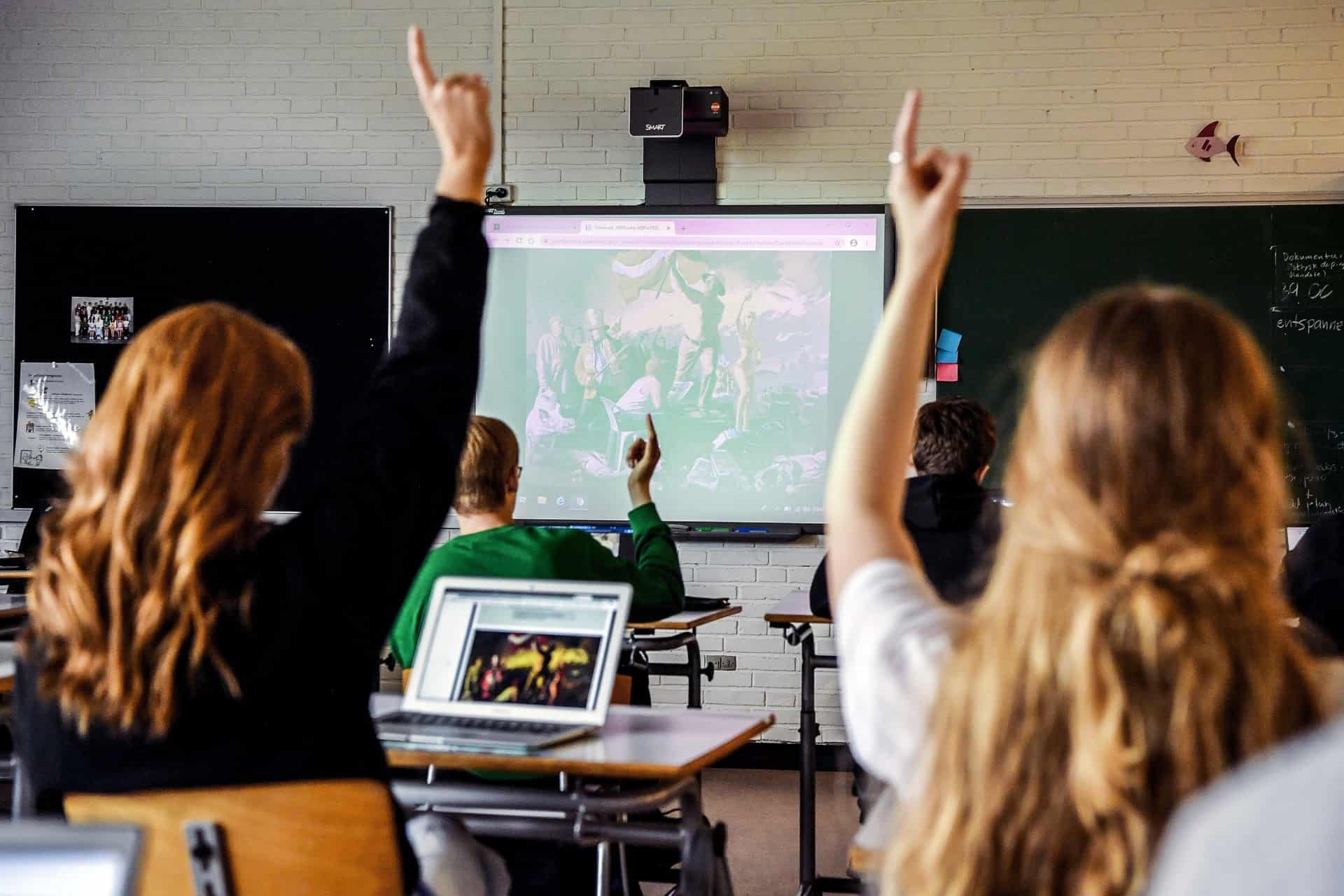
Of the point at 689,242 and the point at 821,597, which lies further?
the point at 689,242

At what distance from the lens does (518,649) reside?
6.91 feet

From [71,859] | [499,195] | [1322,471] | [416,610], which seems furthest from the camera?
[499,195]

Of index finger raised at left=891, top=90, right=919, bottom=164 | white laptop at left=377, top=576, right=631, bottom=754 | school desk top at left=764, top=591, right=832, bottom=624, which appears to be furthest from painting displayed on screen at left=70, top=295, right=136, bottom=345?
index finger raised at left=891, top=90, right=919, bottom=164

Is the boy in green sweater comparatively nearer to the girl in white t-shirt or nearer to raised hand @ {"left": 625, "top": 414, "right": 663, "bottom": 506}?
raised hand @ {"left": 625, "top": 414, "right": 663, "bottom": 506}

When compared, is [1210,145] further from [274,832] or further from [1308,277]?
[274,832]

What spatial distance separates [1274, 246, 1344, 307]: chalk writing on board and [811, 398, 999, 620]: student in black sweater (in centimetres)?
226

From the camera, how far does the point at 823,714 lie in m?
5.12

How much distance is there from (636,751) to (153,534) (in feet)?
2.94

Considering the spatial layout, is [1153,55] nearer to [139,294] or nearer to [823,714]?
[823,714]

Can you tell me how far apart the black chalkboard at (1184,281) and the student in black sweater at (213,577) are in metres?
3.73

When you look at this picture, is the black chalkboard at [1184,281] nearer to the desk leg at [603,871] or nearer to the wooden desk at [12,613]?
the desk leg at [603,871]

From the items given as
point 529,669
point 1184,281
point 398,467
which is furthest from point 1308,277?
point 398,467

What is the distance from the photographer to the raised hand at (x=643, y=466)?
2611mm

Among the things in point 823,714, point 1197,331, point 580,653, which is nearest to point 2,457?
point 823,714
